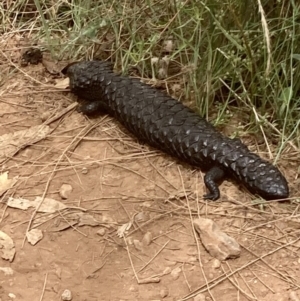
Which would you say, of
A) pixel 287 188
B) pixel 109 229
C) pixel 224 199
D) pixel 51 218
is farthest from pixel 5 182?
pixel 287 188

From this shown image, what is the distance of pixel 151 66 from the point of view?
132 inches

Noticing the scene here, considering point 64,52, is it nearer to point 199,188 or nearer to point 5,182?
point 5,182

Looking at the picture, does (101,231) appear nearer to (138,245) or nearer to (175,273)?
(138,245)

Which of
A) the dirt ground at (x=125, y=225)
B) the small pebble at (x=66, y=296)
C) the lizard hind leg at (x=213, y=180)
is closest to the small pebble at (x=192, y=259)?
the dirt ground at (x=125, y=225)

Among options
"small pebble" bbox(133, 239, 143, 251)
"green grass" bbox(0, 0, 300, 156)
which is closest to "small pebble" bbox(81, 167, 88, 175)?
"small pebble" bbox(133, 239, 143, 251)

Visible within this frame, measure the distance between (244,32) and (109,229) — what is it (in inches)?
38.4

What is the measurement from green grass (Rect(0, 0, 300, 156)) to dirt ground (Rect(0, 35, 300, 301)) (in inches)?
9.7

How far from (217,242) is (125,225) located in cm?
A: 38

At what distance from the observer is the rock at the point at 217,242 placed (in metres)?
2.58

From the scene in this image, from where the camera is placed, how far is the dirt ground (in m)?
2.52

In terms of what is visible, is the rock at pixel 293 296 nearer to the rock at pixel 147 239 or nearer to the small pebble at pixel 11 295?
the rock at pixel 147 239

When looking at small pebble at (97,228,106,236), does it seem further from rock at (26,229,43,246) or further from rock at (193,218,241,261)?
rock at (193,218,241,261)

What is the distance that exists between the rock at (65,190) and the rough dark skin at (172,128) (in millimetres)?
426

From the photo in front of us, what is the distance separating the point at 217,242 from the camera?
2.60 m
